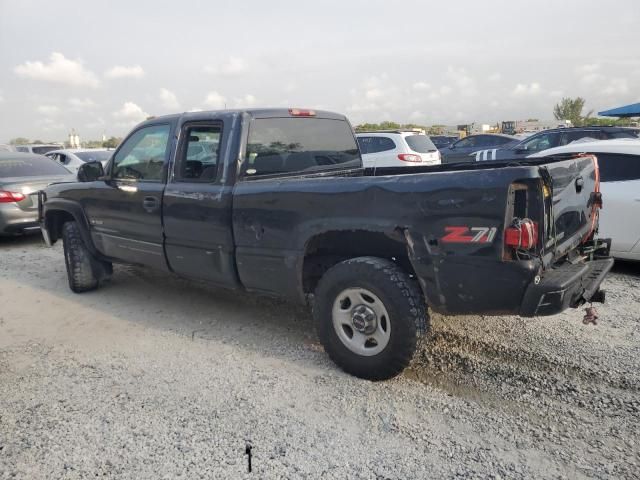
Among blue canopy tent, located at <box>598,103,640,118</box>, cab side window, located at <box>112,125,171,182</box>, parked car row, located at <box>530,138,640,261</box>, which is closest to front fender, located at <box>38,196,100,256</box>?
cab side window, located at <box>112,125,171,182</box>

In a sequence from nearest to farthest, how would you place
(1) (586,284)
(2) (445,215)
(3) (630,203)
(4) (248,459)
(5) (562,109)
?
1. (4) (248,459)
2. (2) (445,215)
3. (1) (586,284)
4. (3) (630,203)
5. (5) (562,109)

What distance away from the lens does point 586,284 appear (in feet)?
10.3

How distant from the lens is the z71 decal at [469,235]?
2713 mm

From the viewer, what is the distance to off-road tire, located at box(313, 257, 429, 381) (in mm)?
3080

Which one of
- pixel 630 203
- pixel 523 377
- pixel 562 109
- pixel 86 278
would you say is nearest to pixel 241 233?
pixel 523 377

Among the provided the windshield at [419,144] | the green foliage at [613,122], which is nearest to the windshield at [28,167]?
the windshield at [419,144]

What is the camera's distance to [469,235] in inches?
109

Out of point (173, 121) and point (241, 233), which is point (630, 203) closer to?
point (241, 233)

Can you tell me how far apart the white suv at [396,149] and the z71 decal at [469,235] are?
29.2 feet

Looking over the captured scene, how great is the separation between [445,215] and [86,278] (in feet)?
13.5

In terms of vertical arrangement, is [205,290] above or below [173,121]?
below

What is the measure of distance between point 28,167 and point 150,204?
5.60 m

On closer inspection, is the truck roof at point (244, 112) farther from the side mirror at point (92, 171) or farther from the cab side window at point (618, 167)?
the cab side window at point (618, 167)

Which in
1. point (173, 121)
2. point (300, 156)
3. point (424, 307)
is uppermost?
point (173, 121)
